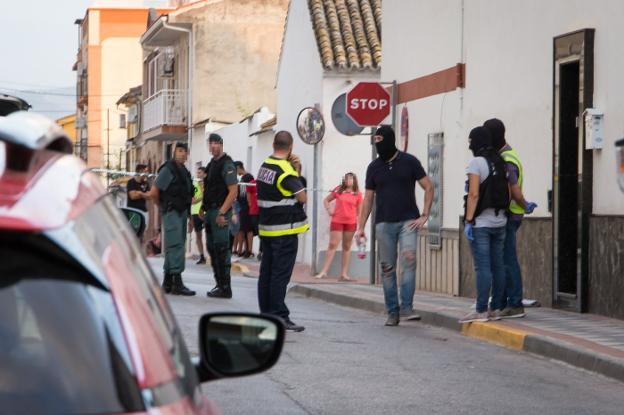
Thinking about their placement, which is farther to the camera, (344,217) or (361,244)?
(344,217)

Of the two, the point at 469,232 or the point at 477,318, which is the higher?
the point at 469,232

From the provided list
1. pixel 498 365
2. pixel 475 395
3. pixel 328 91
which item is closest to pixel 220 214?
pixel 498 365

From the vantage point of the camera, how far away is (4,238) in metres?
2.38

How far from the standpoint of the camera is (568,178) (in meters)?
15.6

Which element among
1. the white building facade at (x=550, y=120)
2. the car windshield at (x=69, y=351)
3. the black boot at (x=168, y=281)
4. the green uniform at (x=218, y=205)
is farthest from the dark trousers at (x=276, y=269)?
the car windshield at (x=69, y=351)

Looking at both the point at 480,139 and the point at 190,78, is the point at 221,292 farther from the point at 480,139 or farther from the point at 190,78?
the point at 190,78

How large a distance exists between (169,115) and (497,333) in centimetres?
3781

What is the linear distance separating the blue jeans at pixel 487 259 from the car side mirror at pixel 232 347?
34.2 ft

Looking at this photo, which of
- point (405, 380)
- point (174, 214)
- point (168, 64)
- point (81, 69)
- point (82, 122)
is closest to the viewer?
point (405, 380)

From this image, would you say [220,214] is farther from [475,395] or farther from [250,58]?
[250,58]

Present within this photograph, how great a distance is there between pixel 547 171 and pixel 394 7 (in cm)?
728

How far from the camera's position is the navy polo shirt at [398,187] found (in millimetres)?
14289

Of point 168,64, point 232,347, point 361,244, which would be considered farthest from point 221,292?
point 168,64

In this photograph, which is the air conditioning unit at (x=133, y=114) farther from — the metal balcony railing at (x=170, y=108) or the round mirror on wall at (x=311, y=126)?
the round mirror on wall at (x=311, y=126)
